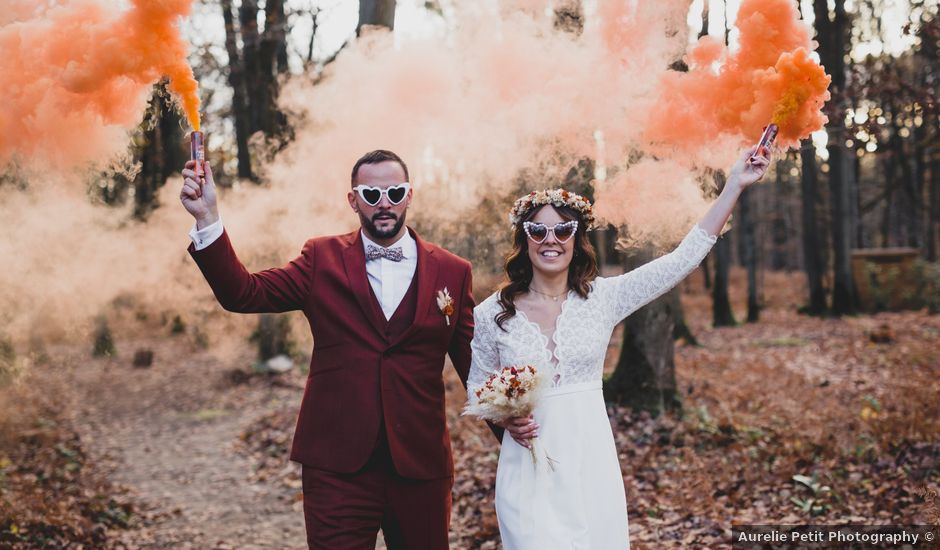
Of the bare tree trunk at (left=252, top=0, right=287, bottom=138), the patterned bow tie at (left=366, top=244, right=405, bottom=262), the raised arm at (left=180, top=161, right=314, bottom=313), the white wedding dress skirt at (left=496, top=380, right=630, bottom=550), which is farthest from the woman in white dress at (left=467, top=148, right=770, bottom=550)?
the bare tree trunk at (left=252, top=0, right=287, bottom=138)

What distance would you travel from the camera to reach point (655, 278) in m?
3.70

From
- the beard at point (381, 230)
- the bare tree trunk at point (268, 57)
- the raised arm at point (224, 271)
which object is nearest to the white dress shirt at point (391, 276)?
the beard at point (381, 230)

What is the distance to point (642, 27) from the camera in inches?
216

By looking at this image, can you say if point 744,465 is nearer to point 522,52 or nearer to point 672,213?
point 672,213

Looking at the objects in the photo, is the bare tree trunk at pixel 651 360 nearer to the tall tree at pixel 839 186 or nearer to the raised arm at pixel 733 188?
the raised arm at pixel 733 188

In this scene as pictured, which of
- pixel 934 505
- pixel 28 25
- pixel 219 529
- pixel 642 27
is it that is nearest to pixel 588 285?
pixel 642 27

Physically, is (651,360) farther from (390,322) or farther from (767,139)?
(390,322)

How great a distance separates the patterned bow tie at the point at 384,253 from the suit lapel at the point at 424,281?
0.41 ft

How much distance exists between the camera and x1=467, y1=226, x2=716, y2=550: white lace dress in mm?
3525

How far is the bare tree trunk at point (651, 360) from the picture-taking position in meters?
9.02

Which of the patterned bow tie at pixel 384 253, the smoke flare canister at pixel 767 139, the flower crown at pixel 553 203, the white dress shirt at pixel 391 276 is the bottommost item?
the white dress shirt at pixel 391 276

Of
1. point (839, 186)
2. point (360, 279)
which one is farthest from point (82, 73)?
point (839, 186)

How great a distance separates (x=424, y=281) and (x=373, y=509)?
48.8 inches

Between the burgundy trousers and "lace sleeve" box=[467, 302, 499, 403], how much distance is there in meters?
0.61
